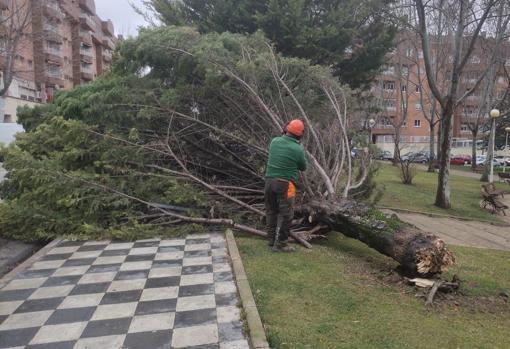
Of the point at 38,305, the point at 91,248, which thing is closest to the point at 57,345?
the point at 38,305

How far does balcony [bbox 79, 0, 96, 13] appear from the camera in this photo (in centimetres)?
5308

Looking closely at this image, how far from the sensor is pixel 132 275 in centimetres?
486

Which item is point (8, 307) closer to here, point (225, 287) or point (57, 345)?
point (57, 345)

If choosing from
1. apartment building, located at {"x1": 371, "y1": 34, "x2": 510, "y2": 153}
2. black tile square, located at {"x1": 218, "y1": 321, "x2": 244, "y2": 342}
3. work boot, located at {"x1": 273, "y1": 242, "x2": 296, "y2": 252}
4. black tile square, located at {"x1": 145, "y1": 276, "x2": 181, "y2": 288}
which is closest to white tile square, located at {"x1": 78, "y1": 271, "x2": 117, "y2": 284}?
black tile square, located at {"x1": 145, "y1": 276, "x2": 181, "y2": 288}

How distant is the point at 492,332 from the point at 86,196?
18.8 ft

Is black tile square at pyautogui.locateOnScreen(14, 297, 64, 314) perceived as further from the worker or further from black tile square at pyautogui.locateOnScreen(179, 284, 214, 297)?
the worker

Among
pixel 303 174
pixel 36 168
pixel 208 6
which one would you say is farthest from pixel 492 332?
pixel 208 6

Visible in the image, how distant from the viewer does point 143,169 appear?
7.43m

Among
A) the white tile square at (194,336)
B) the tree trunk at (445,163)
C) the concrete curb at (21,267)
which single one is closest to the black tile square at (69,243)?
the concrete curb at (21,267)

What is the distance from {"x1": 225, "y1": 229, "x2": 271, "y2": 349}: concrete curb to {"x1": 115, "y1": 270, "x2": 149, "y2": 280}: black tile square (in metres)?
1.08

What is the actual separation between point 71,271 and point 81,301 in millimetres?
1010

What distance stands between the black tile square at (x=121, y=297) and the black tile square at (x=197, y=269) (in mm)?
734

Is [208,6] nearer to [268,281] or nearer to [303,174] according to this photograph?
[303,174]

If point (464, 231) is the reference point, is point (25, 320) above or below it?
above
